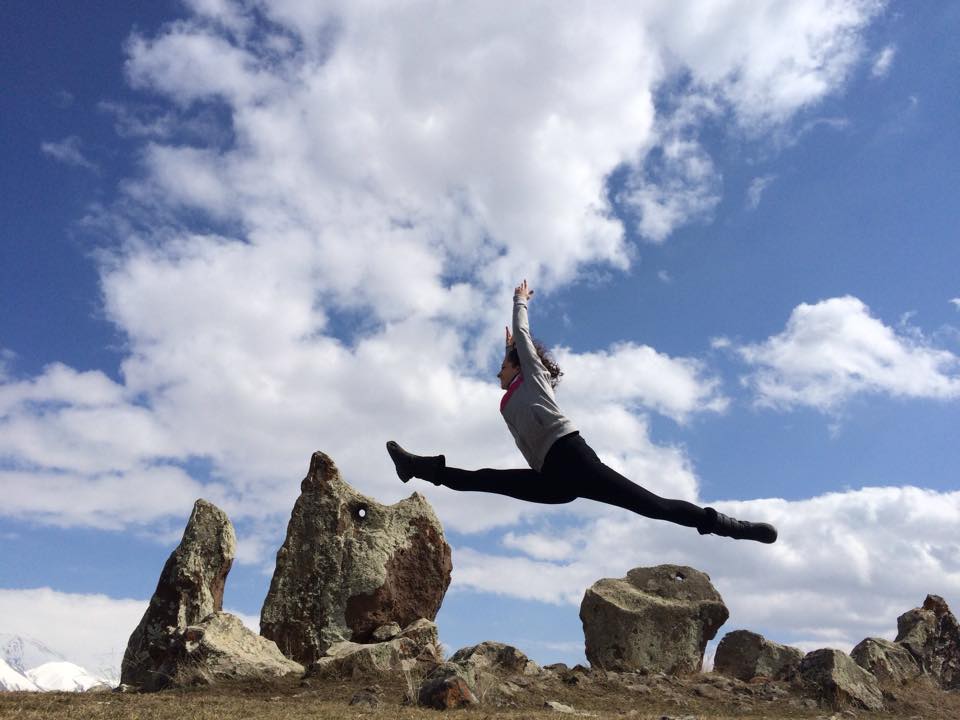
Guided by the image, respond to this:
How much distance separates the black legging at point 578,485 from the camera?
6598 mm

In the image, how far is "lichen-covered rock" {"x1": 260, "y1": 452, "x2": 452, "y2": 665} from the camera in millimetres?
13969

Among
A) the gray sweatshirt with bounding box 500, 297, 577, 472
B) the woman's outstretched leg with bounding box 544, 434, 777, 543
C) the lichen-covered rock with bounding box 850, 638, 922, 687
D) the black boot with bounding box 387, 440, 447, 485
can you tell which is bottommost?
the lichen-covered rock with bounding box 850, 638, 922, 687

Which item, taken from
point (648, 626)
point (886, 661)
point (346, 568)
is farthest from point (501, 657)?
point (886, 661)

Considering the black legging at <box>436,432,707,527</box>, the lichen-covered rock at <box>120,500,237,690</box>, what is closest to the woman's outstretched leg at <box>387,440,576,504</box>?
the black legging at <box>436,432,707,527</box>

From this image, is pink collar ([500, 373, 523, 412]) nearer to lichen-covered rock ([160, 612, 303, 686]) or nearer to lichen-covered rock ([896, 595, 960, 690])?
lichen-covered rock ([160, 612, 303, 686])

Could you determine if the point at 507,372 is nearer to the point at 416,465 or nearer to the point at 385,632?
the point at 416,465

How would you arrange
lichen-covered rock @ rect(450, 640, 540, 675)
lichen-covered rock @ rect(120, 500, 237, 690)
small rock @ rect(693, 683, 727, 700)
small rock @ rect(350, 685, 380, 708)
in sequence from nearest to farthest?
small rock @ rect(350, 685, 380, 708), lichen-covered rock @ rect(450, 640, 540, 675), small rock @ rect(693, 683, 727, 700), lichen-covered rock @ rect(120, 500, 237, 690)

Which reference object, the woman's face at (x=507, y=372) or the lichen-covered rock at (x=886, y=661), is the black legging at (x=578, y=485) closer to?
the woman's face at (x=507, y=372)

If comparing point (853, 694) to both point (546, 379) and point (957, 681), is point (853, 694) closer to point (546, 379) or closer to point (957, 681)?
point (957, 681)

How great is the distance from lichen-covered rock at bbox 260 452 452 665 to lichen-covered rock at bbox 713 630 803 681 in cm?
594

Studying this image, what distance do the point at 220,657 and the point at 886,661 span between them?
42.6 ft

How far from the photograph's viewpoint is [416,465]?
724 centimetres

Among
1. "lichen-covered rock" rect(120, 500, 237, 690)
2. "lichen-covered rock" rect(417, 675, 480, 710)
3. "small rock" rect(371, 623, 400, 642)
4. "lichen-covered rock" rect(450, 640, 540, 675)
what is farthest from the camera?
"lichen-covered rock" rect(120, 500, 237, 690)

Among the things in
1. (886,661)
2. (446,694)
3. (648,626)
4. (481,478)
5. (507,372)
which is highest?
(507,372)
